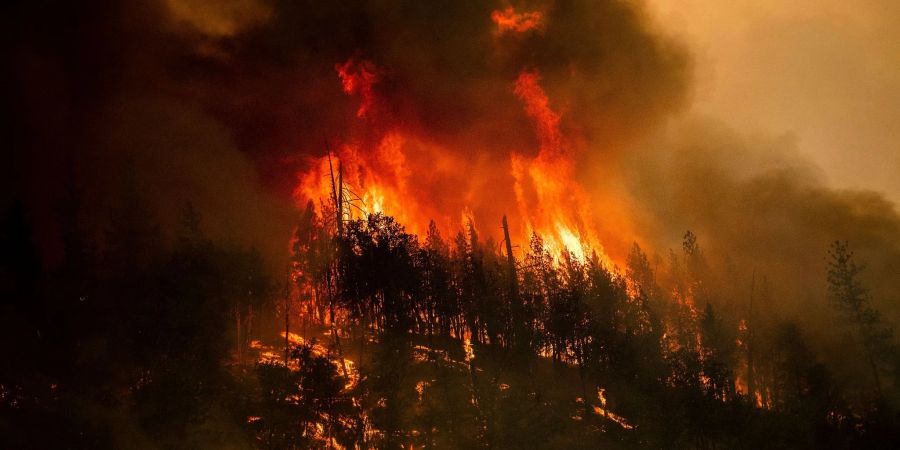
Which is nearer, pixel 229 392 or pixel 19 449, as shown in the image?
pixel 19 449

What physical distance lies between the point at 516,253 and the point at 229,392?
72195 millimetres

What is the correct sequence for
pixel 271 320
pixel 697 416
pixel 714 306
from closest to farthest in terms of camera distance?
1. pixel 697 416
2. pixel 271 320
3. pixel 714 306

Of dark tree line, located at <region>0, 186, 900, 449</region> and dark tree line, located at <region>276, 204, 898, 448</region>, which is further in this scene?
dark tree line, located at <region>276, 204, 898, 448</region>

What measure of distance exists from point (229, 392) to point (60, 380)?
1326 cm

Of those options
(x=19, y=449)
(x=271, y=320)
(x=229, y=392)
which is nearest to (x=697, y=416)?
(x=229, y=392)

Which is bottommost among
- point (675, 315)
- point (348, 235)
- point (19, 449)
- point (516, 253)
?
point (19, 449)

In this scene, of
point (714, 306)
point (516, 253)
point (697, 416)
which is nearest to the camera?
point (697, 416)

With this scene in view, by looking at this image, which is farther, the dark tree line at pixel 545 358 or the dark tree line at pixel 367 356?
the dark tree line at pixel 545 358

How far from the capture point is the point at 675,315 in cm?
8488

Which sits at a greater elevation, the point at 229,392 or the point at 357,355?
the point at 357,355

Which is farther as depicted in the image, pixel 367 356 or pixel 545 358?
pixel 545 358

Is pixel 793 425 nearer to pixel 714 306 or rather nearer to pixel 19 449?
pixel 714 306

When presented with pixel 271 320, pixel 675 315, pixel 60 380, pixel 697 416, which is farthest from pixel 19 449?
pixel 675 315

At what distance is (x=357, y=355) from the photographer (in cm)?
6406
